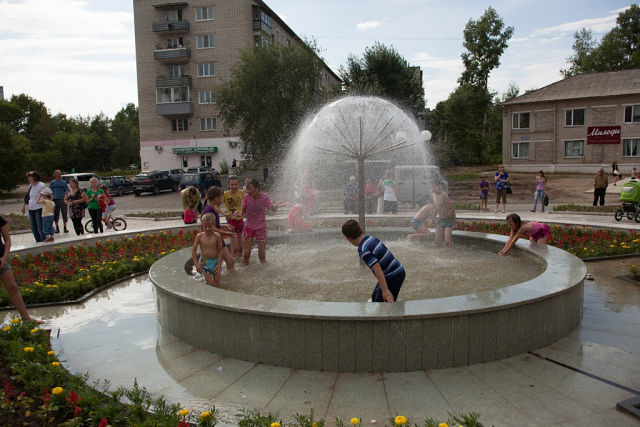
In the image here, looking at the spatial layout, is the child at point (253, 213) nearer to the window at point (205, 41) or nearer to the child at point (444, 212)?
the child at point (444, 212)

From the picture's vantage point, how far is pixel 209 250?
6.38 m

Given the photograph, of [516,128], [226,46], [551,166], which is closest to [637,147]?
[551,166]

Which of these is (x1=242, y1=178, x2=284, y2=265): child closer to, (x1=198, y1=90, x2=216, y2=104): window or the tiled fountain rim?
the tiled fountain rim

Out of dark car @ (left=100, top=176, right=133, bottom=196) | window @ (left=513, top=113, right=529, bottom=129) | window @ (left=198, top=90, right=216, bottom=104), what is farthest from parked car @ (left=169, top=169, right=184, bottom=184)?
window @ (left=513, top=113, right=529, bottom=129)

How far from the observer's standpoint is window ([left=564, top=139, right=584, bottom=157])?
Result: 37.8 metres

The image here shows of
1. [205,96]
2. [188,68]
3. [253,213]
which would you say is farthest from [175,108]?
[253,213]

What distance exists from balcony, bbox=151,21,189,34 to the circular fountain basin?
4529 centimetres

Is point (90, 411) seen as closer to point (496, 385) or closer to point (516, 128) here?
point (496, 385)

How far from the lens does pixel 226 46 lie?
44.4 m

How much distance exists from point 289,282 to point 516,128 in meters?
40.0

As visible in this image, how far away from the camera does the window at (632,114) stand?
3553cm

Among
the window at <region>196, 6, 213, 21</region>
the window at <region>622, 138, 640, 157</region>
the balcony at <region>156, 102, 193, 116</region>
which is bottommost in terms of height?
the window at <region>622, 138, 640, 157</region>

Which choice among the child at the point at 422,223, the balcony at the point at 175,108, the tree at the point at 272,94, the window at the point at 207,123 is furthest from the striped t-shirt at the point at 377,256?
the balcony at the point at 175,108

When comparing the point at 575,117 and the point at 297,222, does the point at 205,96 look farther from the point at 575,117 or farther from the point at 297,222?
the point at 297,222
